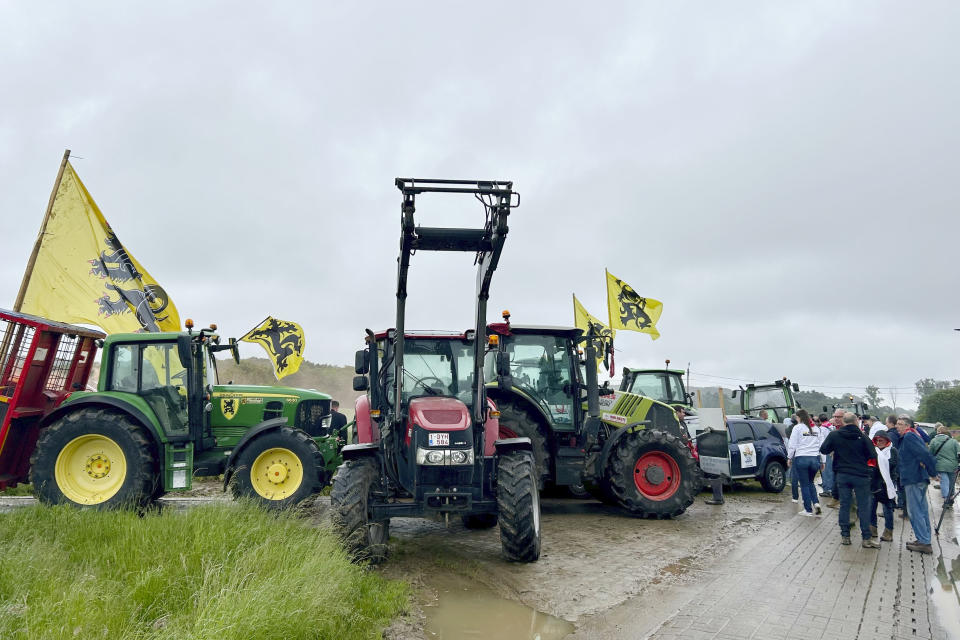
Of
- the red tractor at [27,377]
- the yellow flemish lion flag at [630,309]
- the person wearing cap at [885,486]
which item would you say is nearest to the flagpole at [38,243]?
the red tractor at [27,377]

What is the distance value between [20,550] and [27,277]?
25.1 feet

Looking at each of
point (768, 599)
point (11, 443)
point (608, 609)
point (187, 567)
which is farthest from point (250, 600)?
point (11, 443)

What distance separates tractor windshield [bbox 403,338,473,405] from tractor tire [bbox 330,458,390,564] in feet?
3.43

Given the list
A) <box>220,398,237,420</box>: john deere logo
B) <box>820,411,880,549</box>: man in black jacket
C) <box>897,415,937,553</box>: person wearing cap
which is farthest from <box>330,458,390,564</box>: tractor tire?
<box>897,415,937,553</box>: person wearing cap

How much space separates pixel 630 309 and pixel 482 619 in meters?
11.8

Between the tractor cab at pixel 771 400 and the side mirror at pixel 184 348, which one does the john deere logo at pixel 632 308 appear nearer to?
the tractor cab at pixel 771 400

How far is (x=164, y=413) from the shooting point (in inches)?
356

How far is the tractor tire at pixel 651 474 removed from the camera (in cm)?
961

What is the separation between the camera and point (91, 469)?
848 cm

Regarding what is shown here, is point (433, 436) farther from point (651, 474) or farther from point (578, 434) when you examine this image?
point (651, 474)

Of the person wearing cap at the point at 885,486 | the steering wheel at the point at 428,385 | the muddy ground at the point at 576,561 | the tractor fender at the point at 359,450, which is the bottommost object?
the muddy ground at the point at 576,561

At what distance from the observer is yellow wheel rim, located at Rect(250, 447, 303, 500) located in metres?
8.77

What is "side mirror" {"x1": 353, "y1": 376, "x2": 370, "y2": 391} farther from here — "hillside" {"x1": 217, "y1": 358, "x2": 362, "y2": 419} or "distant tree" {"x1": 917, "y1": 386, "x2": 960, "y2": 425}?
"distant tree" {"x1": 917, "y1": 386, "x2": 960, "y2": 425}

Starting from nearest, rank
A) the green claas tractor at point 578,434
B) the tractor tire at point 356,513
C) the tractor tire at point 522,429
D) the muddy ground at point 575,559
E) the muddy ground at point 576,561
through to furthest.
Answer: the muddy ground at point 576,561 → the muddy ground at point 575,559 → the tractor tire at point 356,513 → the tractor tire at point 522,429 → the green claas tractor at point 578,434
